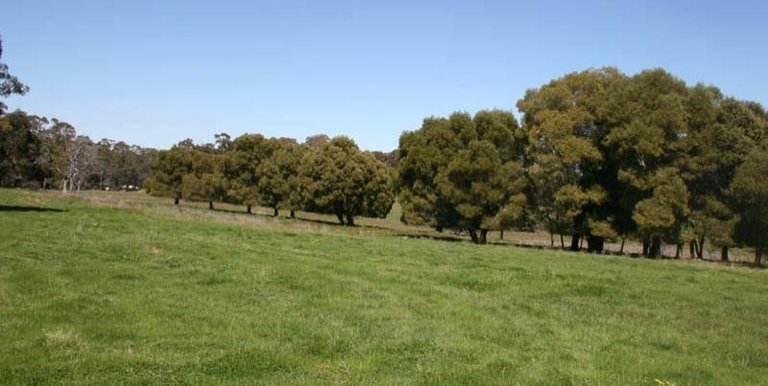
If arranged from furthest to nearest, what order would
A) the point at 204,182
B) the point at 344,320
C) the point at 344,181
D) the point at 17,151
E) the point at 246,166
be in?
the point at 17,151, the point at 204,182, the point at 246,166, the point at 344,181, the point at 344,320

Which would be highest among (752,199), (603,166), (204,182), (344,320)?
(603,166)

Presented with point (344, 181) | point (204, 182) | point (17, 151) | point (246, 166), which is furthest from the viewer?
point (17, 151)

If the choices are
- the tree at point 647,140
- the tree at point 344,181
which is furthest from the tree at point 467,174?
the tree at point 344,181

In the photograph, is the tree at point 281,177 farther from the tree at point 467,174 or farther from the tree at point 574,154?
the tree at point 574,154

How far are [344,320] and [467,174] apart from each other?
37.9m

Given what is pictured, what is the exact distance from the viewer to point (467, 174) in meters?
49.7

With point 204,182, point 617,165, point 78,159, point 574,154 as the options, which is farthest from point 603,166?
point 78,159

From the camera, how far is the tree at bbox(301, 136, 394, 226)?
7625 centimetres

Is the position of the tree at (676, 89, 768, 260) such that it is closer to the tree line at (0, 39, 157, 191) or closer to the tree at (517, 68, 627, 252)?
the tree at (517, 68, 627, 252)

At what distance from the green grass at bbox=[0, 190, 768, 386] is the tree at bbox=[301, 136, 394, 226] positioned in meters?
51.9

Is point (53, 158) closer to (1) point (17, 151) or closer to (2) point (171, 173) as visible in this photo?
(1) point (17, 151)

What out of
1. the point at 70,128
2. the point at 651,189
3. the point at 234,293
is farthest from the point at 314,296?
the point at 70,128

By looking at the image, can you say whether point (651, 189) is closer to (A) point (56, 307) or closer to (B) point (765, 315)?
(B) point (765, 315)

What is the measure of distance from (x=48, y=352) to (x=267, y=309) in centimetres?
484
